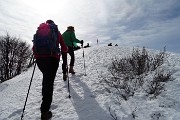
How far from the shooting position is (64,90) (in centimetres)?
762

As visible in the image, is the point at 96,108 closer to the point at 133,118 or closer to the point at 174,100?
the point at 133,118

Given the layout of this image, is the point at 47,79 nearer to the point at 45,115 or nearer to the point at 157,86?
the point at 45,115

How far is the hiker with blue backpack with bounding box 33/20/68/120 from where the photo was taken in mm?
5477

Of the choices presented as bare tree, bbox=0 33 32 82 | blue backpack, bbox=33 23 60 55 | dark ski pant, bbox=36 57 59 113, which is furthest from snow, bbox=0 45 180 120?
bare tree, bbox=0 33 32 82

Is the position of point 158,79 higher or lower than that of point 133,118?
higher

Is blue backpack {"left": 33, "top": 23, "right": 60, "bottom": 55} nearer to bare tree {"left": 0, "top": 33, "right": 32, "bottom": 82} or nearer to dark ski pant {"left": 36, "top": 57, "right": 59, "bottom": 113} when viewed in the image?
dark ski pant {"left": 36, "top": 57, "right": 59, "bottom": 113}

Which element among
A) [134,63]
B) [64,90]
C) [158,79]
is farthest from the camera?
[134,63]

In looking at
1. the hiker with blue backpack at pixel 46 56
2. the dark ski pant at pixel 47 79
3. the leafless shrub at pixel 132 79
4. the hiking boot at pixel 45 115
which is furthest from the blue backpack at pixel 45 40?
the leafless shrub at pixel 132 79

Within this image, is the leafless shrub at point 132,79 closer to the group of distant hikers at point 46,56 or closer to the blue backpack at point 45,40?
the group of distant hikers at point 46,56

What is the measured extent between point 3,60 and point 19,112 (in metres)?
44.4

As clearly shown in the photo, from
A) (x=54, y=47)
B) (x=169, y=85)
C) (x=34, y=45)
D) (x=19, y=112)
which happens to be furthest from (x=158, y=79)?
(x=19, y=112)

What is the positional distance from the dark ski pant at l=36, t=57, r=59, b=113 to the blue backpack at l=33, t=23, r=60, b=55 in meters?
0.21

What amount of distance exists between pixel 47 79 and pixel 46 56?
1.94ft

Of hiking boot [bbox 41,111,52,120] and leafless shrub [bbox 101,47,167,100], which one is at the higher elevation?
leafless shrub [bbox 101,47,167,100]
